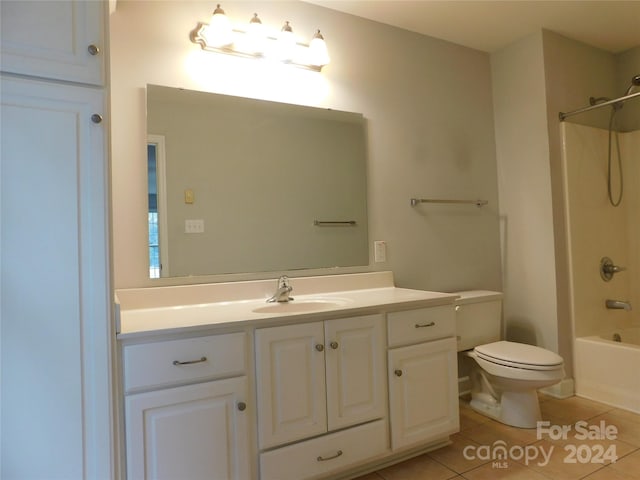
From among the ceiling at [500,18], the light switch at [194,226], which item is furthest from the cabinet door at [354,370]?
the ceiling at [500,18]

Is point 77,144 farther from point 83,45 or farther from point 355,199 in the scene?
point 355,199

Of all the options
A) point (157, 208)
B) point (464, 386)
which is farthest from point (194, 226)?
point (464, 386)

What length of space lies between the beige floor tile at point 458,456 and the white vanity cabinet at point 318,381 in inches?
14.5

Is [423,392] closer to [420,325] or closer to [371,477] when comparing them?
[420,325]

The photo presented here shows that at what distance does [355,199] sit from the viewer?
7.55ft

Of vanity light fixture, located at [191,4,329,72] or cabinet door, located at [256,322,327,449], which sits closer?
cabinet door, located at [256,322,327,449]

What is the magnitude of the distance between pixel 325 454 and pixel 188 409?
1.95 feet

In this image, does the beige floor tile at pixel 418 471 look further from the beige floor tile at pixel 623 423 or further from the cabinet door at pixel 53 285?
the cabinet door at pixel 53 285

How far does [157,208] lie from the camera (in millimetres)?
1800

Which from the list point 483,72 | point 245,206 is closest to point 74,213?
point 245,206

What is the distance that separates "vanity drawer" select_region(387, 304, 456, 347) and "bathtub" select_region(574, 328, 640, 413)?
1.23 metres

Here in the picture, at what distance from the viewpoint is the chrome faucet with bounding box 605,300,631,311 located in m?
2.72

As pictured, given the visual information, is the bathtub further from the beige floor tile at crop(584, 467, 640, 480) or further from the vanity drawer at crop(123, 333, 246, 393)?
the vanity drawer at crop(123, 333, 246, 393)

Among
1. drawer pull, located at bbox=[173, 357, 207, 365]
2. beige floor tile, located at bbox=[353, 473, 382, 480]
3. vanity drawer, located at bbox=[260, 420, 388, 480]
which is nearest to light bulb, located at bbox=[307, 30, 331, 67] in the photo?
drawer pull, located at bbox=[173, 357, 207, 365]
